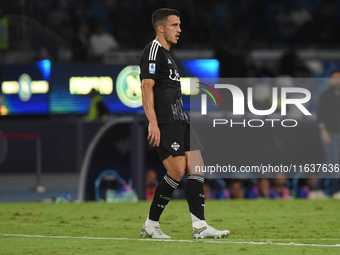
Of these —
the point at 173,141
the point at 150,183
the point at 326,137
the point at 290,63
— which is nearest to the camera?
the point at 173,141

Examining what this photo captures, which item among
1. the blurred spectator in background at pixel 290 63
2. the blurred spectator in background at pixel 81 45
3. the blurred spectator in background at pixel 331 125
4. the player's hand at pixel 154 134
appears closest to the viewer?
the player's hand at pixel 154 134

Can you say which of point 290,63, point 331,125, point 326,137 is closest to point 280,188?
point 326,137

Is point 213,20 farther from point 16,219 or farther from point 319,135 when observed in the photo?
point 16,219

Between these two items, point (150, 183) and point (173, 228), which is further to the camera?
point (150, 183)

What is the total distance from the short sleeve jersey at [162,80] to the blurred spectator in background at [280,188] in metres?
5.08

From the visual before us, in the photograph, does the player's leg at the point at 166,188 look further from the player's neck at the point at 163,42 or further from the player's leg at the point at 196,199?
the player's neck at the point at 163,42

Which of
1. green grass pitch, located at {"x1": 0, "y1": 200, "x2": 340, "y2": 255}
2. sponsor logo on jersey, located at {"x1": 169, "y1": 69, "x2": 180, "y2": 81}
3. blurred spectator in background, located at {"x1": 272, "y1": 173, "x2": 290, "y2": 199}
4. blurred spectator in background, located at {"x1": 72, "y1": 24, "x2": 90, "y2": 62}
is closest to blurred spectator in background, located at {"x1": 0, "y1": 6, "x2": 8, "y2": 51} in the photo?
blurred spectator in background, located at {"x1": 72, "y1": 24, "x2": 90, "y2": 62}

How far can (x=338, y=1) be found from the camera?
23734mm

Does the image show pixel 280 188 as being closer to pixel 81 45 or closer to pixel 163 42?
pixel 163 42

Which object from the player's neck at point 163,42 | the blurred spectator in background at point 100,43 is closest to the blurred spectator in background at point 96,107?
the blurred spectator in background at point 100,43

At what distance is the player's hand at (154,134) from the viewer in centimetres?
679

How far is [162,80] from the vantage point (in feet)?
23.1

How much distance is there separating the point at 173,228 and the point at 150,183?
3.74m

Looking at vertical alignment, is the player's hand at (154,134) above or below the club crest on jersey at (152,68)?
below
